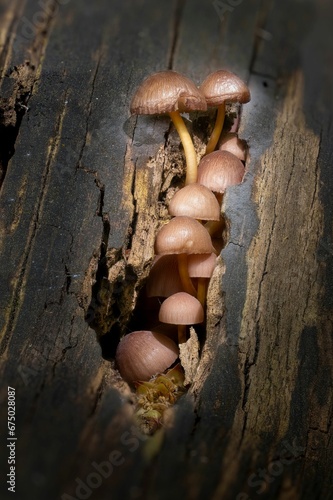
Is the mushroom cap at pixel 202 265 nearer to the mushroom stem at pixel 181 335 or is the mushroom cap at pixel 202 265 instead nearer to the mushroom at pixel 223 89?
the mushroom stem at pixel 181 335

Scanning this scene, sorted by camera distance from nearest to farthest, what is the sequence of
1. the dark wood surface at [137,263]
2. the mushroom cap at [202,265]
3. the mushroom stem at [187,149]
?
the dark wood surface at [137,263]
the mushroom cap at [202,265]
the mushroom stem at [187,149]

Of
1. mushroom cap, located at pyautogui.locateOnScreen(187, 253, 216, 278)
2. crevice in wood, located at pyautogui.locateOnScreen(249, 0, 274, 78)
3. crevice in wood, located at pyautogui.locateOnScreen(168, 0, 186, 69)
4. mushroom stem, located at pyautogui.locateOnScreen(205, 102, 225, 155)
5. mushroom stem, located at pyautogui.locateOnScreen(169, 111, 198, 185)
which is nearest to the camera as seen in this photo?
mushroom cap, located at pyautogui.locateOnScreen(187, 253, 216, 278)

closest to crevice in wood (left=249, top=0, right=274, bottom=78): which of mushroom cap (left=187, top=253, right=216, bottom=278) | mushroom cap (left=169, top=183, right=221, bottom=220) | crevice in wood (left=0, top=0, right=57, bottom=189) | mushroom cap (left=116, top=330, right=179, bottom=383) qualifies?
mushroom cap (left=169, top=183, right=221, bottom=220)

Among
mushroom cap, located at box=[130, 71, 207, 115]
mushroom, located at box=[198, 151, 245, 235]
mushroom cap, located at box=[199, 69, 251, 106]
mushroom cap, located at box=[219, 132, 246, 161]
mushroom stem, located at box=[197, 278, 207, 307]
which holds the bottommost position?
mushroom stem, located at box=[197, 278, 207, 307]

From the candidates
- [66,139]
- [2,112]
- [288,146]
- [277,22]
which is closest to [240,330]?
[288,146]

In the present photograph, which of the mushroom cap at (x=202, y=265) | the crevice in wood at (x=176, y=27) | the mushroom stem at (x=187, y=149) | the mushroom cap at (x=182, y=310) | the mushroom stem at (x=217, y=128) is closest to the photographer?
the mushroom cap at (x=182, y=310)

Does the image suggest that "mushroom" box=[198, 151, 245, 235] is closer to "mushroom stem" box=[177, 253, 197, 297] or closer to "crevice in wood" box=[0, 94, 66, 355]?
"mushroom stem" box=[177, 253, 197, 297]

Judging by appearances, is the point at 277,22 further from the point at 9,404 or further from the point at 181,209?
the point at 9,404

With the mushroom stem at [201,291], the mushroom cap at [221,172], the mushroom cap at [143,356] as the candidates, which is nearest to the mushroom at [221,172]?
the mushroom cap at [221,172]
